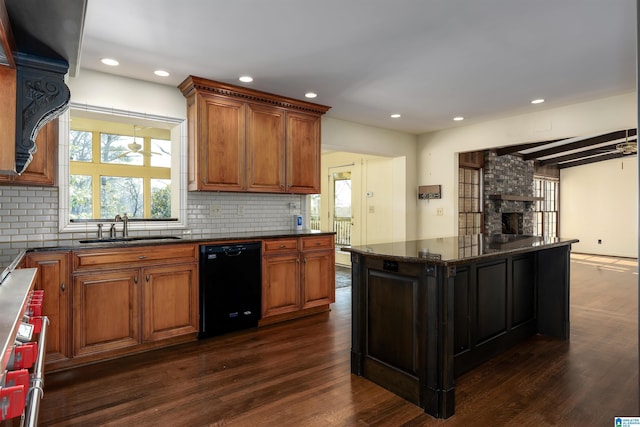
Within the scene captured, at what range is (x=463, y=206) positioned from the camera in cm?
644

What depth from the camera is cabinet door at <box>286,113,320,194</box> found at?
13.8 ft

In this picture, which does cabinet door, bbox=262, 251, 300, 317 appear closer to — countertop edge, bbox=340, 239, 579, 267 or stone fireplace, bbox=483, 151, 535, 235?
countertop edge, bbox=340, 239, 579, 267

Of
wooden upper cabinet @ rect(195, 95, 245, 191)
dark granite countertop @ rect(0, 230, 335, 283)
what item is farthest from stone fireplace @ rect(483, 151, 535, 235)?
wooden upper cabinet @ rect(195, 95, 245, 191)

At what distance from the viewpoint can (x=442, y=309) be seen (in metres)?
2.11

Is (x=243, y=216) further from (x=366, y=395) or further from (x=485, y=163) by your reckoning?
(x=485, y=163)

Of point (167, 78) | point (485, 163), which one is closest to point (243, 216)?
point (167, 78)

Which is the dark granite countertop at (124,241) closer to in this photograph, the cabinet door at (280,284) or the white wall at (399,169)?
the cabinet door at (280,284)

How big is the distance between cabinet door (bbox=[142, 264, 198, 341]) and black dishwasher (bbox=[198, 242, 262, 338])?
0.09m

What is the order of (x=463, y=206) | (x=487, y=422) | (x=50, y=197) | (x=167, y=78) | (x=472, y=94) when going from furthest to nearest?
(x=463, y=206)
(x=472, y=94)
(x=167, y=78)
(x=50, y=197)
(x=487, y=422)

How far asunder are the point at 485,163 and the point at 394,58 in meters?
4.64

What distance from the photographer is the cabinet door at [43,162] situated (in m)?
2.75

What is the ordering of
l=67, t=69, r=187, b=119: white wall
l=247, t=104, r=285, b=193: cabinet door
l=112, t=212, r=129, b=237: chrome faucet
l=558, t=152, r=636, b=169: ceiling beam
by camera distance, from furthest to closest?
l=558, t=152, r=636, b=169: ceiling beam < l=247, t=104, r=285, b=193: cabinet door < l=112, t=212, r=129, b=237: chrome faucet < l=67, t=69, r=187, b=119: white wall

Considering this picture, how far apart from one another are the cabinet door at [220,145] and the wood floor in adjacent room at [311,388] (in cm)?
153

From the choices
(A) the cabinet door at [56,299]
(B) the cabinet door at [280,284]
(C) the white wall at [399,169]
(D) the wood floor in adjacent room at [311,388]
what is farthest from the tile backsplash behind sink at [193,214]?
(C) the white wall at [399,169]
